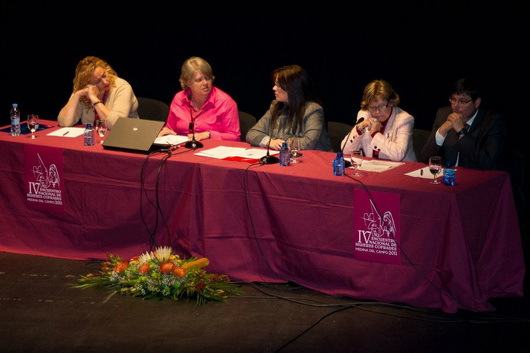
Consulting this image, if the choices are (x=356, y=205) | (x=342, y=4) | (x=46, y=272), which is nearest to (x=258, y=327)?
(x=356, y=205)

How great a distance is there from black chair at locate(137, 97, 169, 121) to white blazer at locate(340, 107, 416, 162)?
5.32ft

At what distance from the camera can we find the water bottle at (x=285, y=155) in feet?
15.3

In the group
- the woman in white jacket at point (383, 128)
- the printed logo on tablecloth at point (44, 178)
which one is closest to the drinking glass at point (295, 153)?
the woman in white jacket at point (383, 128)

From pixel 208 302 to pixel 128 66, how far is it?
10.1 ft

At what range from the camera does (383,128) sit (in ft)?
17.2

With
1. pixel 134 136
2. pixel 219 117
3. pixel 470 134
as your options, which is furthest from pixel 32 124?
pixel 470 134

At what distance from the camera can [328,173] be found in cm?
456

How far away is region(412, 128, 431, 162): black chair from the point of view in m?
5.45

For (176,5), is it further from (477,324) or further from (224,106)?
(477,324)

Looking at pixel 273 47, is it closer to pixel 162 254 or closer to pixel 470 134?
pixel 470 134

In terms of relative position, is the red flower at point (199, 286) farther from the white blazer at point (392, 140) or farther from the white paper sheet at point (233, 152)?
the white blazer at point (392, 140)

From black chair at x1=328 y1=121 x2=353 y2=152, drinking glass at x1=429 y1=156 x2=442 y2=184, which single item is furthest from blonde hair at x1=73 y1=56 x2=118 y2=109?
drinking glass at x1=429 y1=156 x2=442 y2=184

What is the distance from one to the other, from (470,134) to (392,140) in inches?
20.0

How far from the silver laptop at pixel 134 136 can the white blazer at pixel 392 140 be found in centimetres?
119
